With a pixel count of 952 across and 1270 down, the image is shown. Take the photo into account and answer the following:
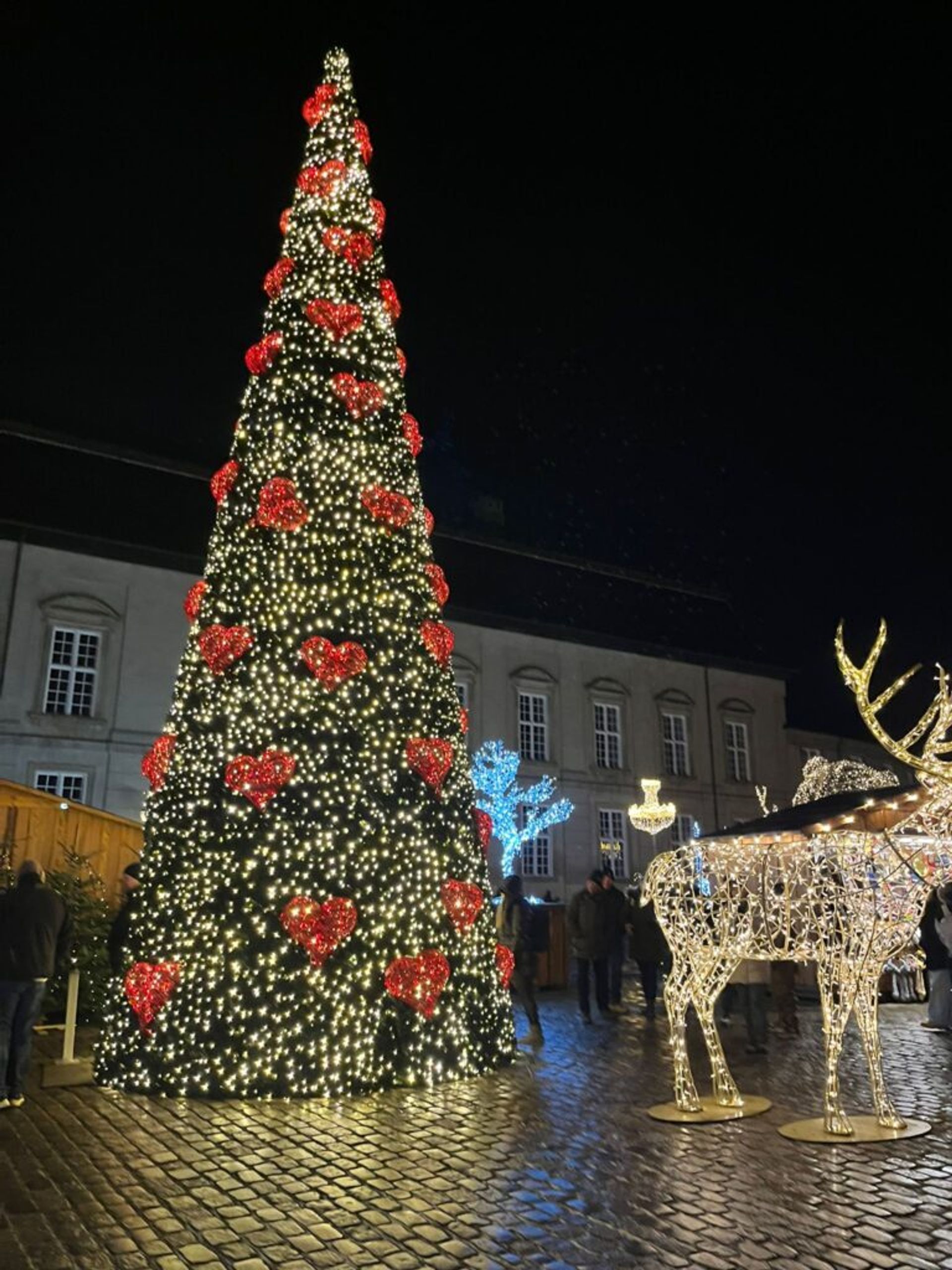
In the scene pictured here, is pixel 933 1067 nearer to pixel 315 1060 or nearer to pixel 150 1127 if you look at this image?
pixel 315 1060

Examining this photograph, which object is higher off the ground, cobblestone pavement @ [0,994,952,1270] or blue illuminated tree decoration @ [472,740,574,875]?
blue illuminated tree decoration @ [472,740,574,875]

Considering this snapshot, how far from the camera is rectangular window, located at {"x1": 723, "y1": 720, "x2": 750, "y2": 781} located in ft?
116

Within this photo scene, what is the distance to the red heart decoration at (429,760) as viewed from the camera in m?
8.58

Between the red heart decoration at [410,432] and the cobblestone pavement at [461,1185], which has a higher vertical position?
the red heart decoration at [410,432]

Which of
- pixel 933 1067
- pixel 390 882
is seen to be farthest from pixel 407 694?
pixel 933 1067

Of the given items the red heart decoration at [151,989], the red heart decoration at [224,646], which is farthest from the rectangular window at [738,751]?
the red heart decoration at [151,989]

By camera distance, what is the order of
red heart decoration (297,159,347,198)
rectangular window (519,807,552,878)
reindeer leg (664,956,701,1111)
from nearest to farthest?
reindeer leg (664,956,701,1111)
red heart decoration (297,159,347,198)
rectangular window (519,807,552,878)

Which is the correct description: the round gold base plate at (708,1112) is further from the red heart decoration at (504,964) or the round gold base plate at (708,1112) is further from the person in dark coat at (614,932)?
the person in dark coat at (614,932)

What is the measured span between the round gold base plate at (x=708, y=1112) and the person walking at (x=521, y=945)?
3.17m

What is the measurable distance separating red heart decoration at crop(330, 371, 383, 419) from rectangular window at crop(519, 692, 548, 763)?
21.7 metres

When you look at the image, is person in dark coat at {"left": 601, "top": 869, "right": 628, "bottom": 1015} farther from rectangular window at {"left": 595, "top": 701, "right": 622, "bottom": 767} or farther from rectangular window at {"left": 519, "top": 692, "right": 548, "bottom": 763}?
rectangular window at {"left": 595, "top": 701, "right": 622, "bottom": 767}

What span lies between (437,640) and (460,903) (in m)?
2.43

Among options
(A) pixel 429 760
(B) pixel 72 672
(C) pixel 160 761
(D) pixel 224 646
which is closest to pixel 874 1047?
(A) pixel 429 760

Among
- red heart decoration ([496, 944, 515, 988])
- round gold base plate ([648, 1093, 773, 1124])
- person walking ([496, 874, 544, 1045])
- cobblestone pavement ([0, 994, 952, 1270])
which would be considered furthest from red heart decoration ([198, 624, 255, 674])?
round gold base plate ([648, 1093, 773, 1124])
